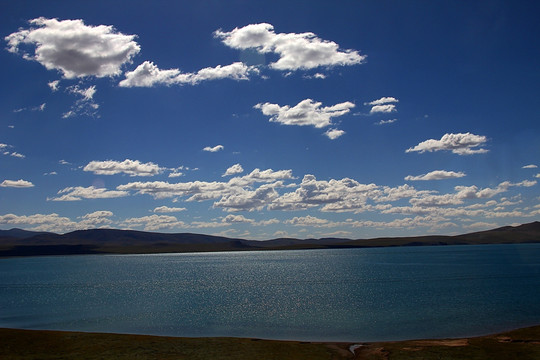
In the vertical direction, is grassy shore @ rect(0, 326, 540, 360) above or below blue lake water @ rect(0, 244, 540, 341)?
above

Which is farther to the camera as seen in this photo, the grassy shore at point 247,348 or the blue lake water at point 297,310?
the blue lake water at point 297,310

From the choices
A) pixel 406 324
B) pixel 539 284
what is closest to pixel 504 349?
pixel 406 324

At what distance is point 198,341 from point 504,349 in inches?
1223

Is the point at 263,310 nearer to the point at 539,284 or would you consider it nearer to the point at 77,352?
the point at 77,352

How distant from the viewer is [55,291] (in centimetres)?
→ 10731

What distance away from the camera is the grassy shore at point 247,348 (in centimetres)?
4019

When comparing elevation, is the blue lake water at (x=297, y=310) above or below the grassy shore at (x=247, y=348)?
below

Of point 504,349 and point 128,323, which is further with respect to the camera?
point 128,323

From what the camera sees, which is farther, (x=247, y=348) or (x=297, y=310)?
(x=297, y=310)

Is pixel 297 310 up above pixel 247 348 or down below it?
below

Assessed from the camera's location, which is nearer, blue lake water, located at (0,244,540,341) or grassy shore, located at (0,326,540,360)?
grassy shore, located at (0,326,540,360)

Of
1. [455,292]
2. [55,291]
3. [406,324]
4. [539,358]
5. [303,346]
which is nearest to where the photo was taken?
[539,358]

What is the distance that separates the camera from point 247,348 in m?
43.8

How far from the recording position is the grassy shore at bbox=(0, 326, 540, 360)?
132 ft
